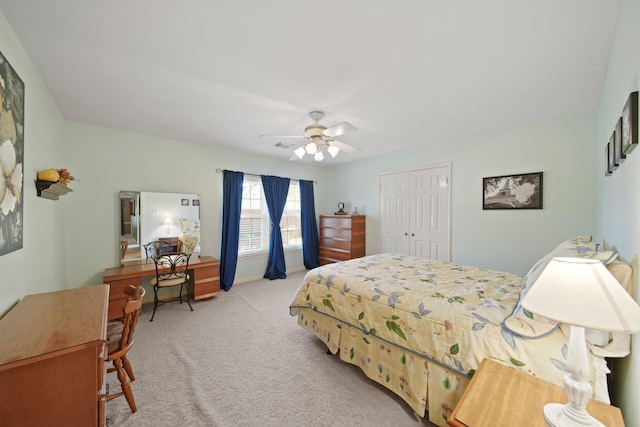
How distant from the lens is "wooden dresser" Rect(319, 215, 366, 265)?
4.95m

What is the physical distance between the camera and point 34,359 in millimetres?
1047

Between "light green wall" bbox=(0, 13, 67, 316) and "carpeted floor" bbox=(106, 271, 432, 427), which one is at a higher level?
"light green wall" bbox=(0, 13, 67, 316)

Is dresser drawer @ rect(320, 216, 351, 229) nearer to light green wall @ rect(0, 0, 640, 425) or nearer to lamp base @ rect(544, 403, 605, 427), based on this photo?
light green wall @ rect(0, 0, 640, 425)

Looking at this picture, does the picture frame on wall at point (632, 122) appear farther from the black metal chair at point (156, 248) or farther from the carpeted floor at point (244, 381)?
the black metal chair at point (156, 248)

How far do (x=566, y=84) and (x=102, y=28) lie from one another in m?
3.65

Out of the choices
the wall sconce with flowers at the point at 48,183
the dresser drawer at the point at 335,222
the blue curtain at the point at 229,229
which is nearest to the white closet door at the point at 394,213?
the dresser drawer at the point at 335,222

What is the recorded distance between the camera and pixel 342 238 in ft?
16.8

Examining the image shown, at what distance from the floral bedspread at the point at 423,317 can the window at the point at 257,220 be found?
2.44 metres

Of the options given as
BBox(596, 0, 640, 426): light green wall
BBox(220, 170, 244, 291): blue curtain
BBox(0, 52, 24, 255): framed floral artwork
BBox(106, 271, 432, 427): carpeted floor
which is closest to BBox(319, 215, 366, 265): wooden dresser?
BBox(220, 170, 244, 291): blue curtain

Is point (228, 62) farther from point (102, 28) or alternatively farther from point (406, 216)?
point (406, 216)

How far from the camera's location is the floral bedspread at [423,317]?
1.35 meters

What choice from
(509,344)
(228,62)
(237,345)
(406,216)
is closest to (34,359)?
(237,345)

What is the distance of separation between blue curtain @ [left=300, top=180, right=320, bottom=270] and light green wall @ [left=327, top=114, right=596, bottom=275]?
224cm

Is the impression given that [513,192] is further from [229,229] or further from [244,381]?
[229,229]
